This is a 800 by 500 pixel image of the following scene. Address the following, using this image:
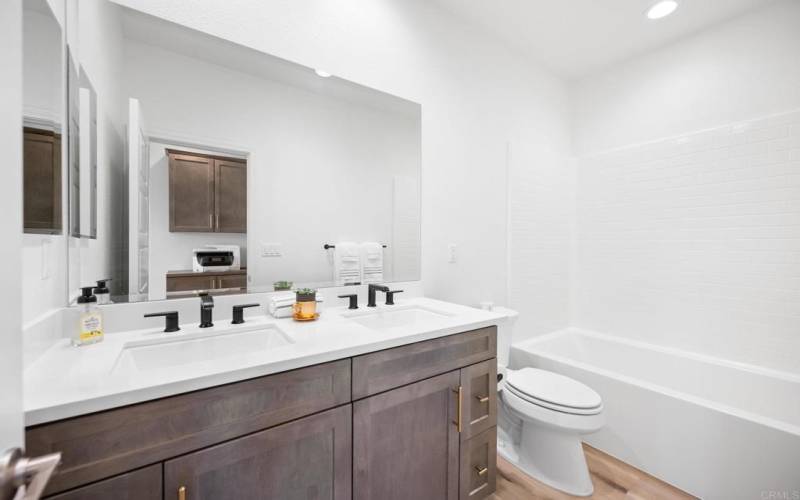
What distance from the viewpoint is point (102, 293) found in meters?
1.10

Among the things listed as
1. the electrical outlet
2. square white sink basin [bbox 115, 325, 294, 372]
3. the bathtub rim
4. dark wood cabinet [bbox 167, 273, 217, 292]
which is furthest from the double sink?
the bathtub rim

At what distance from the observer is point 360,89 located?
1664 mm

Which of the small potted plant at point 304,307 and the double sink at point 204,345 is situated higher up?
the small potted plant at point 304,307

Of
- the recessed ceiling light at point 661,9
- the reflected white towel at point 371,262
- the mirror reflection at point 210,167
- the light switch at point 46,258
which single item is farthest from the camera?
the recessed ceiling light at point 661,9

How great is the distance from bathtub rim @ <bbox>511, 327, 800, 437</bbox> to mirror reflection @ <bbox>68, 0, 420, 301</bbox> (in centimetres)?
136

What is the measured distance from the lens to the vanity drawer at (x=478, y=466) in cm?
133

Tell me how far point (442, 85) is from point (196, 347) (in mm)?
1799

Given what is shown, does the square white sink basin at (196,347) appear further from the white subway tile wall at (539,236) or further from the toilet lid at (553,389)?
the white subway tile wall at (539,236)

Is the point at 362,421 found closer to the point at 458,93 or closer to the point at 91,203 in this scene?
the point at 91,203

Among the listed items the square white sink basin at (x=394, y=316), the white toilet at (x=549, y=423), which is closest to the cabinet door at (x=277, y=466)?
the square white sink basin at (x=394, y=316)

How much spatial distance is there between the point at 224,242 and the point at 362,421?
85cm

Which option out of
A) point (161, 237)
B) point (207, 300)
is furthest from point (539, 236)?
point (161, 237)

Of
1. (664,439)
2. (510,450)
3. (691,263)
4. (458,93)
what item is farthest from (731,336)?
(458,93)

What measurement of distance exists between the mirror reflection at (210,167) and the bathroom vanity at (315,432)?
11.3 inches
